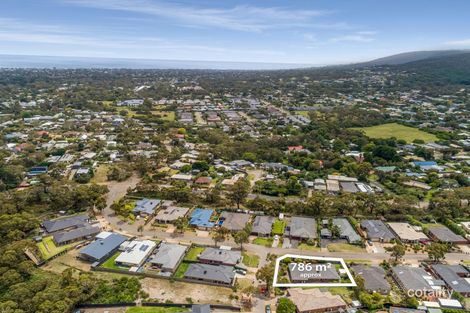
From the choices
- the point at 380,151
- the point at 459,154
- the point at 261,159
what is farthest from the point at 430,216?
the point at 459,154

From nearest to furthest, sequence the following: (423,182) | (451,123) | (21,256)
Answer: (21,256), (423,182), (451,123)

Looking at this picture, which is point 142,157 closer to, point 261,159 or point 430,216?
point 261,159

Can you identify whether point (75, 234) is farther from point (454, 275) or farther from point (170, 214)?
point (454, 275)

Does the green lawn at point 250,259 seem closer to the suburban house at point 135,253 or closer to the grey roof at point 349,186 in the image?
the suburban house at point 135,253

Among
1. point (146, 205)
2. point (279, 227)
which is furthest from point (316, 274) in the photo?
point (146, 205)

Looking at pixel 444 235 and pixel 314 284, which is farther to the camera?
pixel 444 235

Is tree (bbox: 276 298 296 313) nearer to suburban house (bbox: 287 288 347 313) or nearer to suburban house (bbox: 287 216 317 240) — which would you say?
suburban house (bbox: 287 288 347 313)
